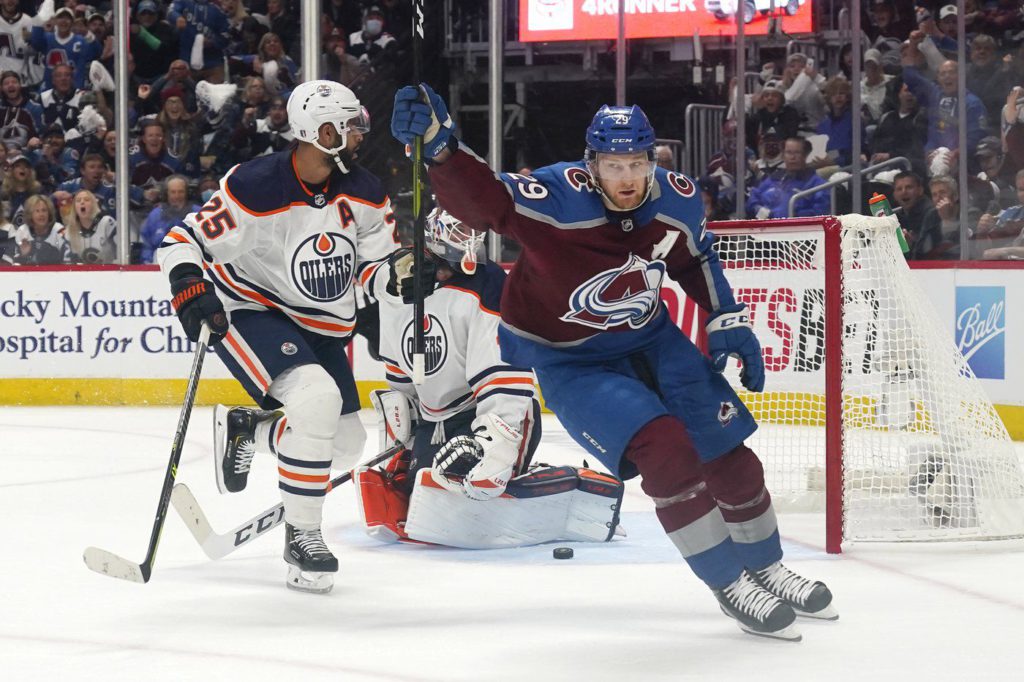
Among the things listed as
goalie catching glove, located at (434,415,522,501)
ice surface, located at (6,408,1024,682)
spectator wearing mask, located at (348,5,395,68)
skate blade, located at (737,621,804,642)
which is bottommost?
ice surface, located at (6,408,1024,682)

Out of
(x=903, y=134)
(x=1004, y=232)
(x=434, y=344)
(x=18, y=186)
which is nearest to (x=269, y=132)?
(x=18, y=186)

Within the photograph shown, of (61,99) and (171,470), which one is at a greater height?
(61,99)

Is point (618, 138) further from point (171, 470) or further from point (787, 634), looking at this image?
point (171, 470)

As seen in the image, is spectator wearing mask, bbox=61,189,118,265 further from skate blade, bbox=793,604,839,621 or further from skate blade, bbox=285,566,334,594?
skate blade, bbox=793,604,839,621

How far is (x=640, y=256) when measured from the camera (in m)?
2.60

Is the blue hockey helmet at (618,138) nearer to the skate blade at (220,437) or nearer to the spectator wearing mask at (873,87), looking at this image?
the skate blade at (220,437)

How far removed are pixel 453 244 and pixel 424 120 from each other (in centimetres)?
111

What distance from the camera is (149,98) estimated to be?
8227 millimetres

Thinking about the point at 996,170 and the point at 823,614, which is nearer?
the point at 823,614

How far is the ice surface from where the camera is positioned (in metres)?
2.29

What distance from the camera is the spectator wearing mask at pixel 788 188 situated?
674 centimetres

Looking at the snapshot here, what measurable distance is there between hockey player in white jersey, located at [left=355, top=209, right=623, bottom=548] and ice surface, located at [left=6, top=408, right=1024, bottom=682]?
0.27ft

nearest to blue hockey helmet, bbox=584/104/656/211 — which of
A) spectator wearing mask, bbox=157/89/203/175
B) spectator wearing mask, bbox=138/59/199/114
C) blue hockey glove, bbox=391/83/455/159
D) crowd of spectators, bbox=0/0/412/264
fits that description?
blue hockey glove, bbox=391/83/455/159

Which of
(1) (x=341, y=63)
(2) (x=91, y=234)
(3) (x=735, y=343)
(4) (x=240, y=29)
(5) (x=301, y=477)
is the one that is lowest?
(5) (x=301, y=477)
